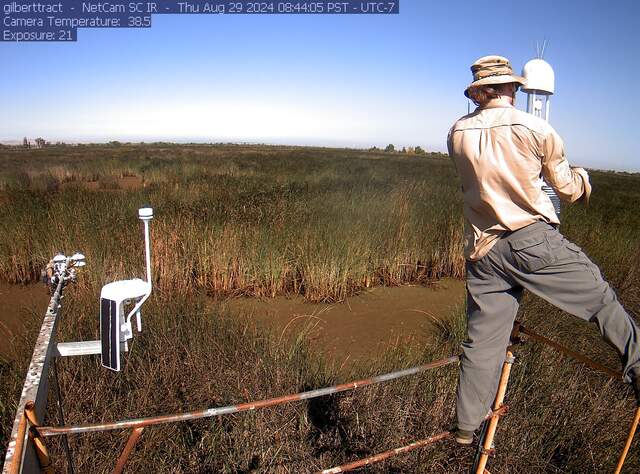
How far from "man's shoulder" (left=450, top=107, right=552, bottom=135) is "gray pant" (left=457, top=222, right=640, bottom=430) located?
0.36 meters

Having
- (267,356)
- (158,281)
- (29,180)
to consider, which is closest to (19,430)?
(267,356)

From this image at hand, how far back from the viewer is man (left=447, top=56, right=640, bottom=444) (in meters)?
1.65

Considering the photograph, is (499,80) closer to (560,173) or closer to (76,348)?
(560,173)

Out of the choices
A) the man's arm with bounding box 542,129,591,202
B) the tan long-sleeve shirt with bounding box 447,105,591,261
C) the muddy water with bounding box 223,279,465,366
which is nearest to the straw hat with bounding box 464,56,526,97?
the tan long-sleeve shirt with bounding box 447,105,591,261

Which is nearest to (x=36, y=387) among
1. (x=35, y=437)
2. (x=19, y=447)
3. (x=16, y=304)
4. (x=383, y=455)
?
(x=35, y=437)

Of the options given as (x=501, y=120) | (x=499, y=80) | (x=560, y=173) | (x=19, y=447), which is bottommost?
(x=19, y=447)

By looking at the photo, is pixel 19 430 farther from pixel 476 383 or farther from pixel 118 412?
pixel 118 412

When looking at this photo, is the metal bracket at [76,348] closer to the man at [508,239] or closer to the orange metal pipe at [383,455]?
the orange metal pipe at [383,455]

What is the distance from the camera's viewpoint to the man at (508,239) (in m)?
1.65

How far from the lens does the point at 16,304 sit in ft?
17.0

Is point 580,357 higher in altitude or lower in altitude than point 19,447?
lower

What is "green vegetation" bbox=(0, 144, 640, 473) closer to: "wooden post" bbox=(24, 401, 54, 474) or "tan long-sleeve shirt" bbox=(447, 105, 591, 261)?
"wooden post" bbox=(24, 401, 54, 474)

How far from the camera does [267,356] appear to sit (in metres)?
3.14

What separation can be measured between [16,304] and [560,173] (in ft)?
18.5
